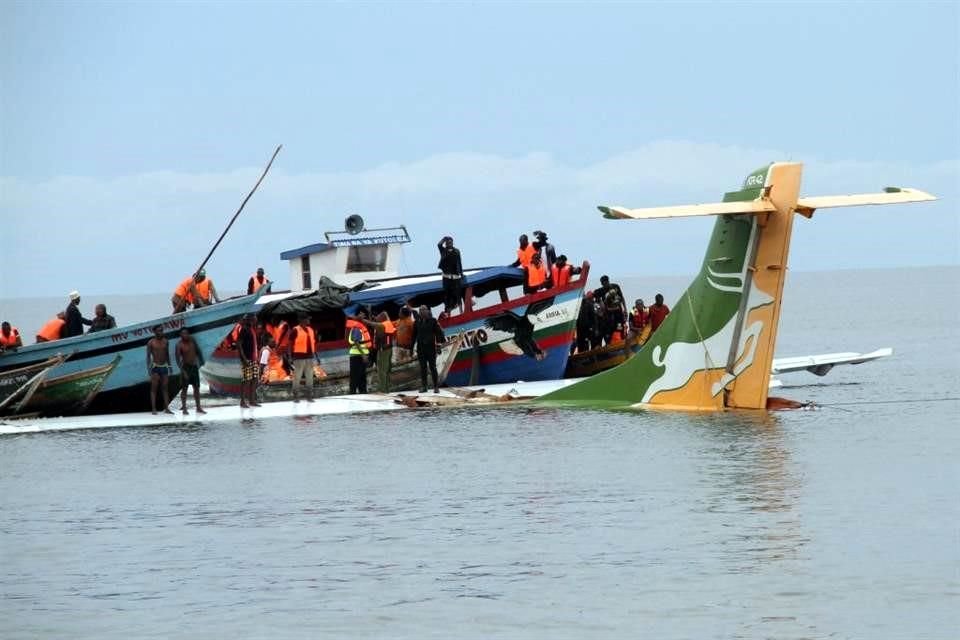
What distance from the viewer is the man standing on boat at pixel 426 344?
30.0 metres

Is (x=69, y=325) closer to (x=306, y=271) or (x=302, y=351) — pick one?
(x=302, y=351)

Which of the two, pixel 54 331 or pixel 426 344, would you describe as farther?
pixel 426 344

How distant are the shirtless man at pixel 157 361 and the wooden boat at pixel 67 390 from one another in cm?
110

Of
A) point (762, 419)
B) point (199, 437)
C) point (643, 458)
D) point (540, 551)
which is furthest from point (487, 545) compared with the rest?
point (199, 437)

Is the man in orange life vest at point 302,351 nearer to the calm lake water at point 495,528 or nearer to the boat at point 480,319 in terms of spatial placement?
the calm lake water at point 495,528

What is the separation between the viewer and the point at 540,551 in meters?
16.6

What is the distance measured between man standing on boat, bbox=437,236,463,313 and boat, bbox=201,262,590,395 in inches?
10.0

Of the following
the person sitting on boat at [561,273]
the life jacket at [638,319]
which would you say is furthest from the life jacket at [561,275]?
the life jacket at [638,319]

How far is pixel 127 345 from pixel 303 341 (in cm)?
326

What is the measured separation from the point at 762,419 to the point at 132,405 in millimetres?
12095

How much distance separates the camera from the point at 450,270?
3300 centimetres

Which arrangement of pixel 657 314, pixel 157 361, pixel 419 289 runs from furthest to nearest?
pixel 657 314 < pixel 419 289 < pixel 157 361

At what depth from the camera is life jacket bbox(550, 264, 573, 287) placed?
32812 millimetres

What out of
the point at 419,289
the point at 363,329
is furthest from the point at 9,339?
the point at 419,289
